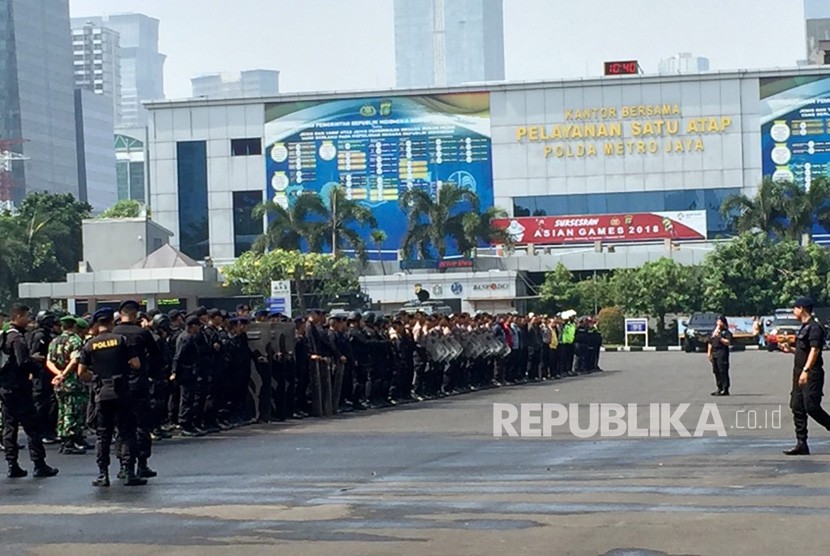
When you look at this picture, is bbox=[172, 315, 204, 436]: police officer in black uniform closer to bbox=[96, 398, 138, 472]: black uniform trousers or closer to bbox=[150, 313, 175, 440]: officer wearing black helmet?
bbox=[150, 313, 175, 440]: officer wearing black helmet

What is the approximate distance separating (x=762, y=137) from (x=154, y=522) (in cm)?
9134

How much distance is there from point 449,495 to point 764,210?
246 feet

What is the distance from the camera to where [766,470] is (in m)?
15.1

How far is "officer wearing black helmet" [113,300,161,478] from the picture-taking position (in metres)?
15.3

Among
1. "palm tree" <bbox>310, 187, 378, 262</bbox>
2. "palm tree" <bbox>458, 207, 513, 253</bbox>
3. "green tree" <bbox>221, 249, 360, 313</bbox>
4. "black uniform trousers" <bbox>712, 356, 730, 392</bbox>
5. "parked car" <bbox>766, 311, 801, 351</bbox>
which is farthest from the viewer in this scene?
"palm tree" <bbox>458, 207, 513, 253</bbox>

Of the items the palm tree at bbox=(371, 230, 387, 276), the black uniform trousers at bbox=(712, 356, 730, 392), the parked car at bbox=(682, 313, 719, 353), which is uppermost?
the palm tree at bbox=(371, 230, 387, 276)

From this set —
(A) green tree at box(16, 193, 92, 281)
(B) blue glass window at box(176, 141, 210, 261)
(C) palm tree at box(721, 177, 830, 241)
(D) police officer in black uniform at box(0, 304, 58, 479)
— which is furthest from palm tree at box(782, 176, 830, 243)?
(D) police officer in black uniform at box(0, 304, 58, 479)

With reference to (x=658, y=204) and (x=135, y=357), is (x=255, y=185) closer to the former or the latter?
(x=658, y=204)

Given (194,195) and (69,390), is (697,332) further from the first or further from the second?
(194,195)

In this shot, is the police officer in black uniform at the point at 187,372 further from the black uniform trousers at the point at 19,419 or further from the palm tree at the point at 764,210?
the palm tree at the point at 764,210

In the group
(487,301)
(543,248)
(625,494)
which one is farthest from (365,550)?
(543,248)

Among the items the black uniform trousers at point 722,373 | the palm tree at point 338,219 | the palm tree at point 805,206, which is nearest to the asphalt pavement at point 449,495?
the black uniform trousers at point 722,373

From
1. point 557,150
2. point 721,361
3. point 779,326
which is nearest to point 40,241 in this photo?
point 557,150

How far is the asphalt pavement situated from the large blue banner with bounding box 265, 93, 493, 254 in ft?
257
